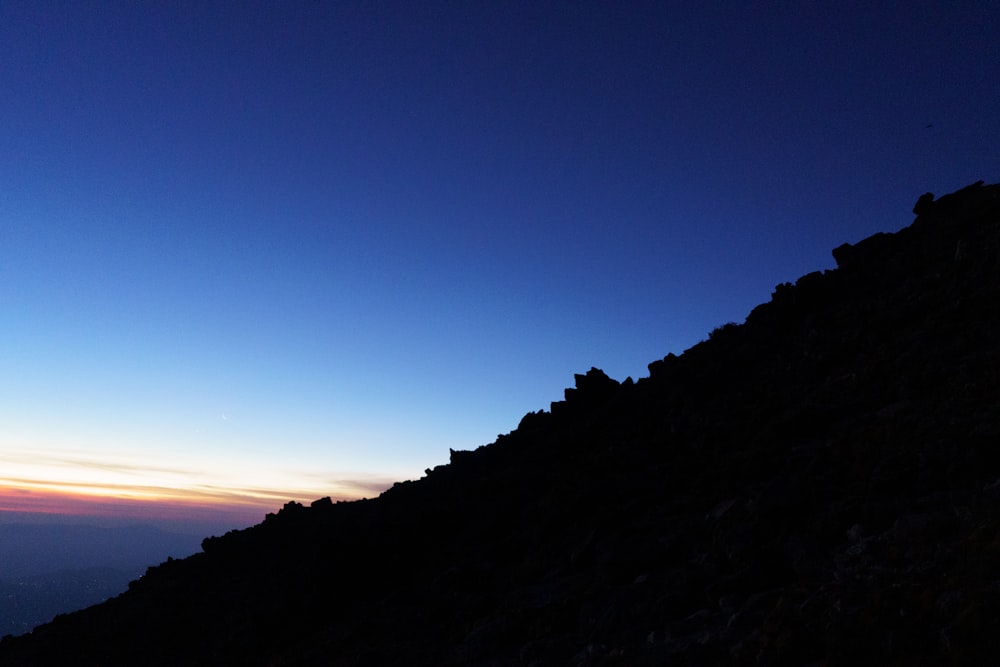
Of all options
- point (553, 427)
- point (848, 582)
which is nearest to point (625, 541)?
point (848, 582)

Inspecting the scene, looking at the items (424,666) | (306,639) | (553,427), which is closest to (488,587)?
(424,666)

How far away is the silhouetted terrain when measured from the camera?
41.1 ft

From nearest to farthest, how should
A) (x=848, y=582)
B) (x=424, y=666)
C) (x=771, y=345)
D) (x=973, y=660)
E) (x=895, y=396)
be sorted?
(x=973, y=660) < (x=848, y=582) < (x=424, y=666) < (x=895, y=396) < (x=771, y=345)

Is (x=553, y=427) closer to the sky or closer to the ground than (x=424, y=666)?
closer to the sky

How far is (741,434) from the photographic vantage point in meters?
26.0

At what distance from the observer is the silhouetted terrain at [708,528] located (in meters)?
12.5

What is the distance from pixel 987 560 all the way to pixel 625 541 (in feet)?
34.0

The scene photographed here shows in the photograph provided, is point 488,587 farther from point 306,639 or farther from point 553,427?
point 553,427

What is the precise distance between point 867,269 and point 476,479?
2677cm

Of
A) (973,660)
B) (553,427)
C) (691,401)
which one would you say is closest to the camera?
(973,660)

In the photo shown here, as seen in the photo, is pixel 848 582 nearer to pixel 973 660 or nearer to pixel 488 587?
pixel 973 660

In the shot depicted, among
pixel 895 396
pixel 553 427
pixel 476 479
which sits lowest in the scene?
pixel 895 396

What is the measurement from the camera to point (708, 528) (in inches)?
738

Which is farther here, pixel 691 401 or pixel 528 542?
pixel 691 401
